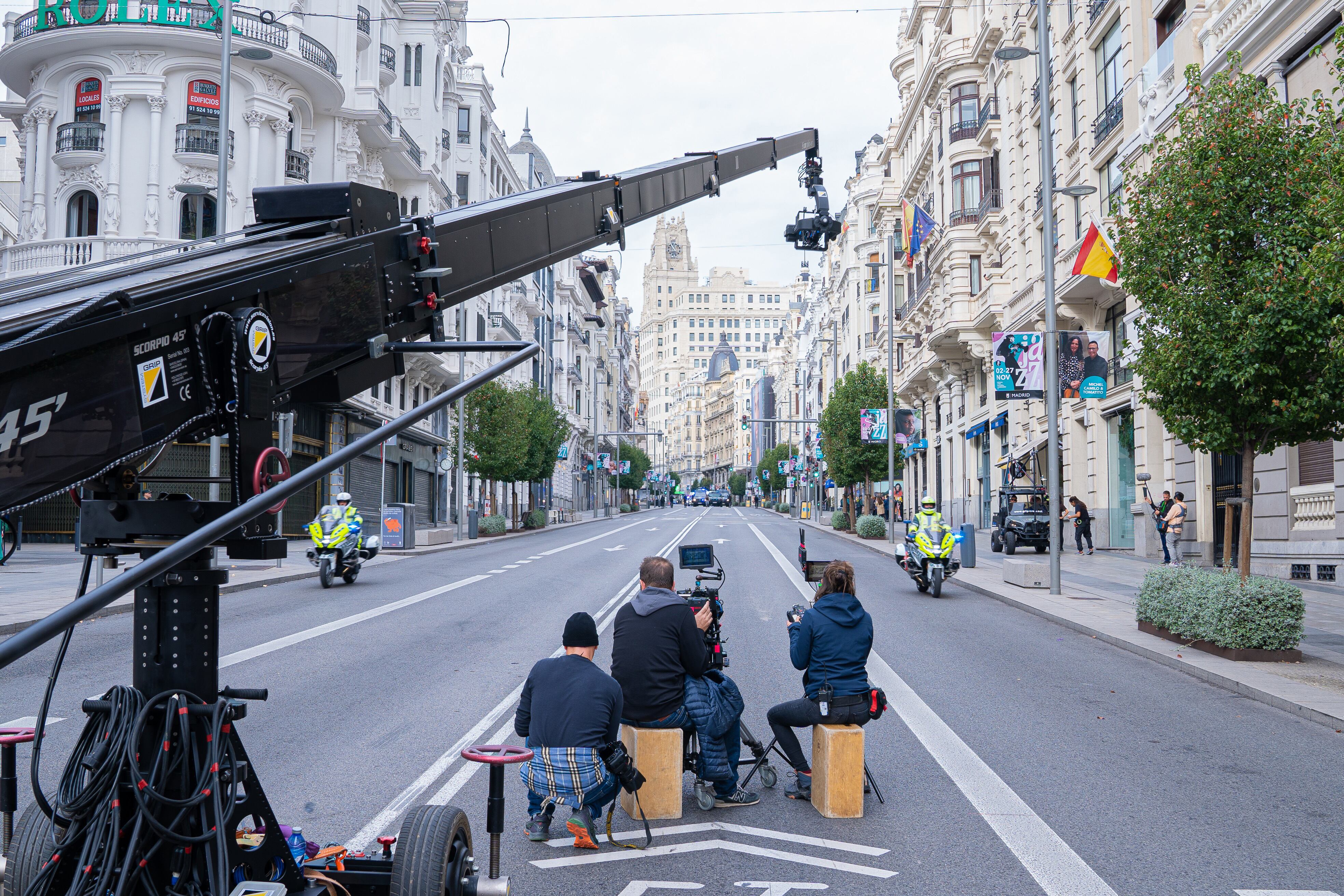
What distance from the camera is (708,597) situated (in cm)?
693

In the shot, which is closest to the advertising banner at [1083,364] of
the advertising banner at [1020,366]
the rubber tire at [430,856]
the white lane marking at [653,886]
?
the advertising banner at [1020,366]

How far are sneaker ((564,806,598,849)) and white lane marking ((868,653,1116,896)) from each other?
2192 mm

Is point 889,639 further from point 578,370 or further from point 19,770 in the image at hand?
point 578,370

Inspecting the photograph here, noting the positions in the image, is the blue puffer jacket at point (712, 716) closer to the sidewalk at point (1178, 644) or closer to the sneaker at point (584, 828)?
the sneaker at point (584, 828)

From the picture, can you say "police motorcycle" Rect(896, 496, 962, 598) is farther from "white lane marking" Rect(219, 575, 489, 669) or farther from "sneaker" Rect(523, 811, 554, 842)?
"sneaker" Rect(523, 811, 554, 842)

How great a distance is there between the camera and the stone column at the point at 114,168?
A: 30297mm

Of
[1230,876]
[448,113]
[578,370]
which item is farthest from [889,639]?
[578,370]

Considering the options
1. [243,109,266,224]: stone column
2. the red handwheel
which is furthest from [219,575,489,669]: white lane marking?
[243,109,266,224]: stone column

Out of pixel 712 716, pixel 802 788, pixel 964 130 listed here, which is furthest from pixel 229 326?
pixel 964 130

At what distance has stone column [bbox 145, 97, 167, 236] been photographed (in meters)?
30.2

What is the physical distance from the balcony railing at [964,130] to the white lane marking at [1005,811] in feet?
121

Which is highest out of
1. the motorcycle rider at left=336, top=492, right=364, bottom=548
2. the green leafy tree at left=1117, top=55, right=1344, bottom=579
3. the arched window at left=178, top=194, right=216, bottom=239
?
the arched window at left=178, top=194, right=216, bottom=239

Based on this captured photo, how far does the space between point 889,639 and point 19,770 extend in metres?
9.52

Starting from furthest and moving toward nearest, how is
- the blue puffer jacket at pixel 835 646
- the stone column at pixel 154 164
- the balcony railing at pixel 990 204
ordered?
the balcony railing at pixel 990 204
the stone column at pixel 154 164
the blue puffer jacket at pixel 835 646
